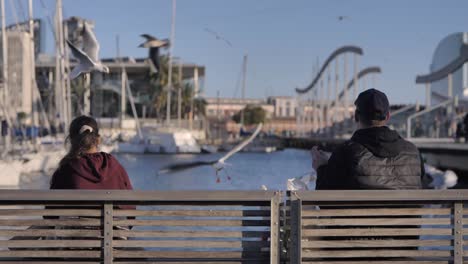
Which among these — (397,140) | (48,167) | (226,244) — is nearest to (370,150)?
(397,140)

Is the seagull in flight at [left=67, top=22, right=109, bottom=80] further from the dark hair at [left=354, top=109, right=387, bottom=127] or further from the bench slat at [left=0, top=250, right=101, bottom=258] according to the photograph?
the dark hair at [left=354, top=109, right=387, bottom=127]

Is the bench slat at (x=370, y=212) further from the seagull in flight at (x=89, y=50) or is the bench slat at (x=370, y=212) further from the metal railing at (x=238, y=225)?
the seagull in flight at (x=89, y=50)

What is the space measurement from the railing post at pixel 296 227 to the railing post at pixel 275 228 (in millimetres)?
102

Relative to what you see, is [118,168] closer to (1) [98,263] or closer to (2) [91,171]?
(2) [91,171]

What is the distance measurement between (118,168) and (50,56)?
96492mm

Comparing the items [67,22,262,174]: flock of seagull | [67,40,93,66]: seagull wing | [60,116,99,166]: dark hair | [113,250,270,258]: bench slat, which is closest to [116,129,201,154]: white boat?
[67,22,262,174]: flock of seagull

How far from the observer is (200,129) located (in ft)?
341

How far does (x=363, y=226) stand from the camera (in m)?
4.77

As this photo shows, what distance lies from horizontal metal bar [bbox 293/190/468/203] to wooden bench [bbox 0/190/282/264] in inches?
11.0

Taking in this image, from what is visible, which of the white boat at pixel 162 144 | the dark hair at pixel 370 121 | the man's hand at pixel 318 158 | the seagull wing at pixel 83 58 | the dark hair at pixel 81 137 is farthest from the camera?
the white boat at pixel 162 144

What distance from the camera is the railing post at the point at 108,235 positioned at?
4.75m

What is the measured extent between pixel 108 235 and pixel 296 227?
4.44ft

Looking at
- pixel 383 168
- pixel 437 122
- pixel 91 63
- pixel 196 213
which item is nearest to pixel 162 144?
pixel 437 122

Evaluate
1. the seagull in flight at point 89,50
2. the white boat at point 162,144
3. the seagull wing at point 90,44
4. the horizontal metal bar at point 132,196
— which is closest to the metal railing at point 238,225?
the horizontal metal bar at point 132,196
